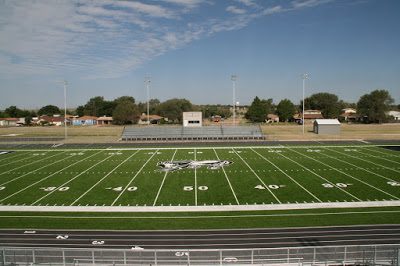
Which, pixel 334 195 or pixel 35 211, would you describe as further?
pixel 334 195

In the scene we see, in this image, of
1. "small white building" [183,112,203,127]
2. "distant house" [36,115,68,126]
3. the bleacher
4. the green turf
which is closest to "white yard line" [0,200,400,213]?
the green turf

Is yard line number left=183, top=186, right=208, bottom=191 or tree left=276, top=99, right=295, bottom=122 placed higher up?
tree left=276, top=99, right=295, bottom=122

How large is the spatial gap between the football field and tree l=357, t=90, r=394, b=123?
56.9 meters

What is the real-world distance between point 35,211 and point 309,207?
1576 cm

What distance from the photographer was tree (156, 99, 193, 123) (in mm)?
109625

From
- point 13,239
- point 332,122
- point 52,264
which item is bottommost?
point 13,239

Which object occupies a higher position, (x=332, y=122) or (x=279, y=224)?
(x=332, y=122)

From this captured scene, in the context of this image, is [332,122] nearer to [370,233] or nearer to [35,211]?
[370,233]

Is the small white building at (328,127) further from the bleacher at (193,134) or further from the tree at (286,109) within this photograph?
the tree at (286,109)

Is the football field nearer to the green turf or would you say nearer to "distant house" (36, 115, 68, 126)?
the green turf

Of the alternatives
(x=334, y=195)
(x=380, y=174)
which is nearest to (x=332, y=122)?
(x=380, y=174)

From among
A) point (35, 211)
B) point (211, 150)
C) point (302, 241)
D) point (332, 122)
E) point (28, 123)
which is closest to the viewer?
point (302, 241)

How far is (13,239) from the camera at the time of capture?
16062mm

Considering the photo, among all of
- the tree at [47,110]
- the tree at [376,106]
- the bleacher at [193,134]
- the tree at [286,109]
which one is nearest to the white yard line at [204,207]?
the bleacher at [193,134]
